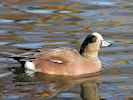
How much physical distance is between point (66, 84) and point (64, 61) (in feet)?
2.10

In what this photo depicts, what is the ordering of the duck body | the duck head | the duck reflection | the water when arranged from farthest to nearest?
the duck head < the duck body < the water < the duck reflection

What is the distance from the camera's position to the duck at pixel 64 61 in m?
11.0

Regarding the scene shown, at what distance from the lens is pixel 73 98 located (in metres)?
9.54

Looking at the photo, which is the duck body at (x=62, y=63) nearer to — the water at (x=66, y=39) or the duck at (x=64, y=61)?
the duck at (x=64, y=61)

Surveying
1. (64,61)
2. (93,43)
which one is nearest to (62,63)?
(64,61)

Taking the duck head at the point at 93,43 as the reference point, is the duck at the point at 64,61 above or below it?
below

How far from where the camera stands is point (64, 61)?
11000mm

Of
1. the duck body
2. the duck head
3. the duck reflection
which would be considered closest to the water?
the duck reflection

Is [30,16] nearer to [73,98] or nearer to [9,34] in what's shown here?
[9,34]

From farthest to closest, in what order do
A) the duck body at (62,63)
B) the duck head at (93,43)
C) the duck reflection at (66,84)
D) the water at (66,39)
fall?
the duck head at (93,43), the duck body at (62,63), the water at (66,39), the duck reflection at (66,84)

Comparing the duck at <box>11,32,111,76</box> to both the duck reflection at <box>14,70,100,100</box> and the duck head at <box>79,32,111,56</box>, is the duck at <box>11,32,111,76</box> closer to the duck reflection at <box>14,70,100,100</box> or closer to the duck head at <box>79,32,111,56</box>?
the duck head at <box>79,32,111,56</box>

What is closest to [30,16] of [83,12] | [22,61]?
[83,12]

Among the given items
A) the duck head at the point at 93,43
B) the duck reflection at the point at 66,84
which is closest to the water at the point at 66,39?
the duck reflection at the point at 66,84

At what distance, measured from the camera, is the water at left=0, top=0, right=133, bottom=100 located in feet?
32.6
